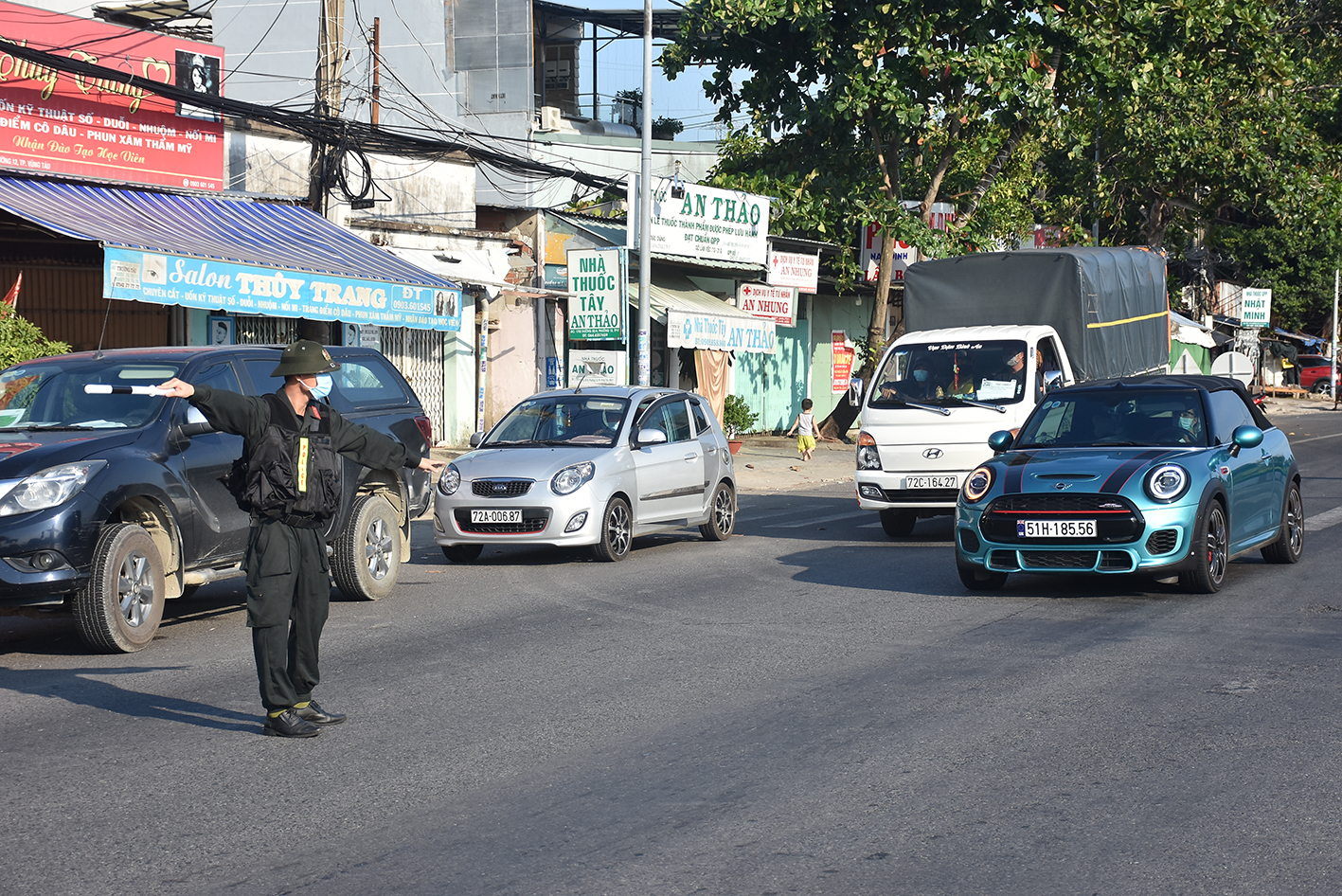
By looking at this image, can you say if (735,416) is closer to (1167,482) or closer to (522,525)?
(522,525)

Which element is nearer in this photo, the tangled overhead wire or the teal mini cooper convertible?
the teal mini cooper convertible

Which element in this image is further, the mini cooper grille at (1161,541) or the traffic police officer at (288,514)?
the mini cooper grille at (1161,541)

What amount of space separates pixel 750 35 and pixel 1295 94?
1741cm

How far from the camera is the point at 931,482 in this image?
14.6 meters

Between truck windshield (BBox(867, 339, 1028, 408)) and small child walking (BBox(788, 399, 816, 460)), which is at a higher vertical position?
truck windshield (BBox(867, 339, 1028, 408))

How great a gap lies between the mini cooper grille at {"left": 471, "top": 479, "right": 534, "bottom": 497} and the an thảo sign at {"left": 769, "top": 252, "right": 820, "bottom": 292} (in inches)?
792

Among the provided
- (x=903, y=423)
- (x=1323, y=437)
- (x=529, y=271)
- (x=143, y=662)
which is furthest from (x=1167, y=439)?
(x=1323, y=437)

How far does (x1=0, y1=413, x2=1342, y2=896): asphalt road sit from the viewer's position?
4727mm

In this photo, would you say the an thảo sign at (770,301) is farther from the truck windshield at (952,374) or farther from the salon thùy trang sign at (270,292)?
the truck windshield at (952,374)

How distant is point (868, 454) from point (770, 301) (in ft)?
56.7

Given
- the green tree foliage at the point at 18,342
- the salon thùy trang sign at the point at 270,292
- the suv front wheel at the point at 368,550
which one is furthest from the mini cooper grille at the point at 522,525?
the salon thùy trang sign at the point at 270,292

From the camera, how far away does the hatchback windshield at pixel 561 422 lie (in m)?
13.9

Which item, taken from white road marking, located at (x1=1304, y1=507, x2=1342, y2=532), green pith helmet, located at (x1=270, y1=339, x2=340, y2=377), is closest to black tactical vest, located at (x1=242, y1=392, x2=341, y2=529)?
green pith helmet, located at (x1=270, y1=339, x2=340, y2=377)

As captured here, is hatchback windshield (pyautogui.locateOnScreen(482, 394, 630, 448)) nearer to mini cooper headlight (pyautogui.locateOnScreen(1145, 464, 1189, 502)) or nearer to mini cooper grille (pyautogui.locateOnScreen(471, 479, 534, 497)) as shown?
mini cooper grille (pyautogui.locateOnScreen(471, 479, 534, 497))
